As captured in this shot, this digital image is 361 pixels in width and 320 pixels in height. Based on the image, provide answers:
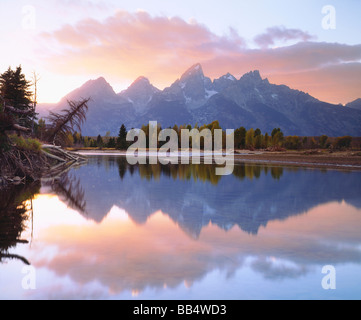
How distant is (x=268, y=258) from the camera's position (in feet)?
18.9

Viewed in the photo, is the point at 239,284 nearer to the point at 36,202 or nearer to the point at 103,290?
the point at 103,290

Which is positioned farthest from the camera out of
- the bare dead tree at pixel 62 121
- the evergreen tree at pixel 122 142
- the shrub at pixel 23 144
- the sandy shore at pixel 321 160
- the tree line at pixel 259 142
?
the evergreen tree at pixel 122 142

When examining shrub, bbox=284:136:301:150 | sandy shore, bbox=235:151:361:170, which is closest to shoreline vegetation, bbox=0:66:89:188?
sandy shore, bbox=235:151:361:170

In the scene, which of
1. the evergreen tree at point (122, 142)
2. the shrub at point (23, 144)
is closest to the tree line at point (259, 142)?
the evergreen tree at point (122, 142)

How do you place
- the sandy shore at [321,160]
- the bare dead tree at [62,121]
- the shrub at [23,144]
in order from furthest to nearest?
the sandy shore at [321,160]
the bare dead tree at [62,121]
the shrub at [23,144]

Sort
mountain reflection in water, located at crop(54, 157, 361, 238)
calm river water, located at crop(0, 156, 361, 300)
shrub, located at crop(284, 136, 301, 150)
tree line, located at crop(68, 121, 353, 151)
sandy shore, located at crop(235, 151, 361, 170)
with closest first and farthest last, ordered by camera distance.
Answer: calm river water, located at crop(0, 156, 361, 300)
mountain reflection in water, located at crop(54, 157, 361, 238)
sandy shore, located at crop(235, 151, 361, 170)
tree line, located at crop(68, 121, 353, 151)
shrub, located at crop(284, 136, 301, 150)

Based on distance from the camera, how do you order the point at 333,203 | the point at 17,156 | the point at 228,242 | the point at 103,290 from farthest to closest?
the point at 17,156, the point at 333,203, the point at 228,242, the point at 103,290

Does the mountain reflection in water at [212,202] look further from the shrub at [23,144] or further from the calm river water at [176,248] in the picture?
the shrub at [23,144]

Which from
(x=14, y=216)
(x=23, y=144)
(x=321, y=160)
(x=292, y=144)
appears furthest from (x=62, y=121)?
(x=292, y=144)

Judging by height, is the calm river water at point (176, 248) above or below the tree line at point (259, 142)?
below

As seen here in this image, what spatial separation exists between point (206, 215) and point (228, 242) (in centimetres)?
266

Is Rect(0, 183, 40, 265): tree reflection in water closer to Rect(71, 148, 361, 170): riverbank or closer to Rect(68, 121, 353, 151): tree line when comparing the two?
Rect(71, 148, 361, 170): riverbank

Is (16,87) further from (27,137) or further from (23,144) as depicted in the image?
(23,144)
